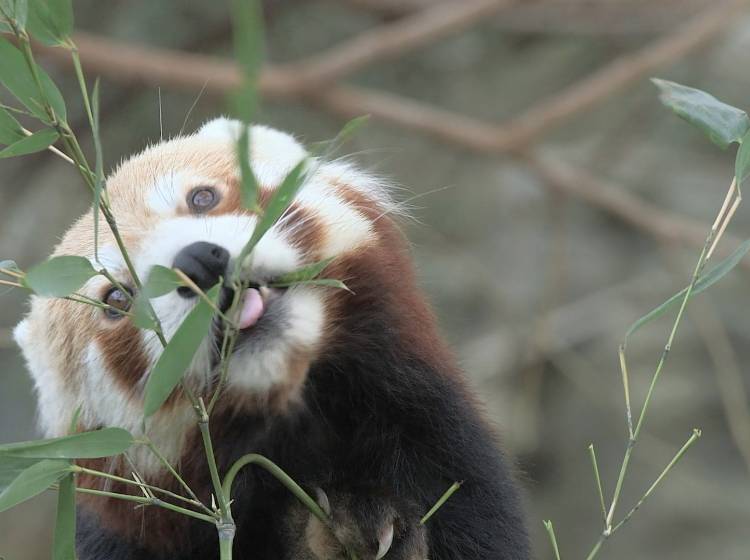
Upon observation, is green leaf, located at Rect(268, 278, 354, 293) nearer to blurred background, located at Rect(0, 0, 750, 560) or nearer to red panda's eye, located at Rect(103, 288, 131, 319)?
red panda's eye, located at Rect(103, 288, 131, 319)

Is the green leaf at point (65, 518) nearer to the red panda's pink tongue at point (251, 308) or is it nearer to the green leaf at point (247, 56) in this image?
the red panda's pink tongue at point (251, 308)

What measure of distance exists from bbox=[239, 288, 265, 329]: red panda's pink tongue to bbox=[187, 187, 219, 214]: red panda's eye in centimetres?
34

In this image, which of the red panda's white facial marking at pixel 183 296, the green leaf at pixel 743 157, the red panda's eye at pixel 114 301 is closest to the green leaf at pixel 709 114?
the green leaf at pixel 743 157

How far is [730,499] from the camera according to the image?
6129mm

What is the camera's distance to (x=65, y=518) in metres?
1.43

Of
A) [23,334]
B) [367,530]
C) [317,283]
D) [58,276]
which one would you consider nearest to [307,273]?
[317,283]

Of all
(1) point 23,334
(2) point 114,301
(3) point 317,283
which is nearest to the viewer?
(3) point 317,283

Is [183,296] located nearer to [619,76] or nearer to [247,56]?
[247,56]

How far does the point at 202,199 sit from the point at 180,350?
0.73m

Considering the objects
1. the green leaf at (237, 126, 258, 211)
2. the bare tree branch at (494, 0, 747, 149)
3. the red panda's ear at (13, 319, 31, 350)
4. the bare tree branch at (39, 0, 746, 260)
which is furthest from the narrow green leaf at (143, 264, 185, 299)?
the bare tree branch at (494, 0, 747, 149)

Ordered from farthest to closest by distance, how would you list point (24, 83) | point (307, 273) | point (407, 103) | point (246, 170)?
1. point (407, 103)
2. point (307, 273)
3. point (24, 83)
4. point (246, 170)

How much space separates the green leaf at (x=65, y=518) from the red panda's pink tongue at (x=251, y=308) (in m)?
0.35

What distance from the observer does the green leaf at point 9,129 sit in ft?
4.43

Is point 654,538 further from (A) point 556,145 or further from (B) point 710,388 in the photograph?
(A) point 556,145
